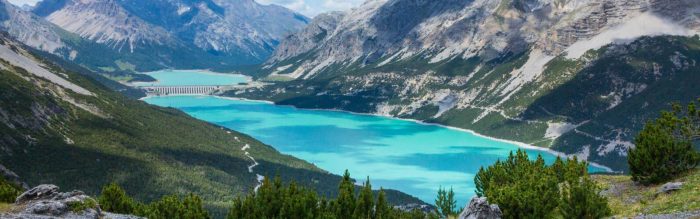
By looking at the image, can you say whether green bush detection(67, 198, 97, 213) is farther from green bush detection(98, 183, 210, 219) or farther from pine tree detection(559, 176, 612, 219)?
pine tree detection(559, 176, 612, 219)

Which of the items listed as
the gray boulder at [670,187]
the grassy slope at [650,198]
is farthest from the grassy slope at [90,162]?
the gray boulder at [670,187]

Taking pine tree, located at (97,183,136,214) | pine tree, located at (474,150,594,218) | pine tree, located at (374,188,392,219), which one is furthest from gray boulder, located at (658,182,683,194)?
pine tree, located at (97,183,136,214)

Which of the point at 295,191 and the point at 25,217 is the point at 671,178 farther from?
the point at 25,217

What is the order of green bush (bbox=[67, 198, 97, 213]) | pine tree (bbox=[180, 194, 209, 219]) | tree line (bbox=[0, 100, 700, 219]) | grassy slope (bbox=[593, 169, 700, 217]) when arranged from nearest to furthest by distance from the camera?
green bush (bbox=[67, 198, 97, 213])
grassy slope (bbox=[593, 169, 700, 217])
tree line (bbox=[0, 100, 700, 219])
pine tree (bbox=[180, 194, 209, 219])

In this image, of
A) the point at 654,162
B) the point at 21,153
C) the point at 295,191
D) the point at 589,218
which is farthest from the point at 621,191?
the point at 21,153

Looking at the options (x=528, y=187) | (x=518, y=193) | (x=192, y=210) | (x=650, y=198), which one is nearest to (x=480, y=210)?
(x=518, y=193)
